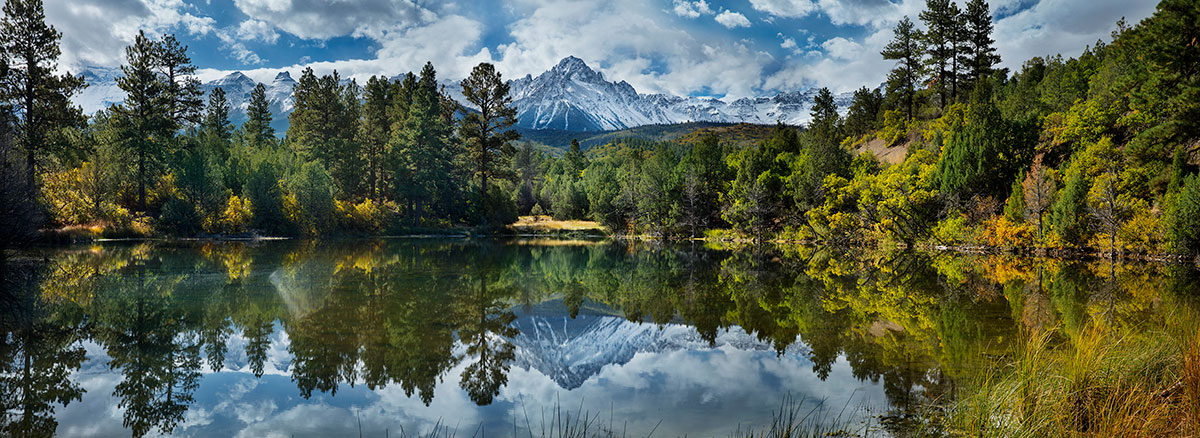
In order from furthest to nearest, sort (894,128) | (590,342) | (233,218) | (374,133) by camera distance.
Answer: (374,133) → (894,128) → (233,218) → (590,342)

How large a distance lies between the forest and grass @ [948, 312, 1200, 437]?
25.0 meters

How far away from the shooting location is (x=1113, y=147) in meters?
30.5

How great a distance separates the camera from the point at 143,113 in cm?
4175

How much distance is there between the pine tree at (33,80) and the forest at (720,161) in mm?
102

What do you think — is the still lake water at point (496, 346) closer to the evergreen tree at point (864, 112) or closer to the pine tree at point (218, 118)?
the evergreen tree at point (864, 112)

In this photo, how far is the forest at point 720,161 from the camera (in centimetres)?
2708

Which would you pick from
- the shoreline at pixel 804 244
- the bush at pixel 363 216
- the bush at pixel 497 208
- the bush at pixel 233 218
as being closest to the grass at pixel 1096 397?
the shoreline at pixel 804 244

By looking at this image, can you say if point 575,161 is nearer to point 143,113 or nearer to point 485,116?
point 485,116

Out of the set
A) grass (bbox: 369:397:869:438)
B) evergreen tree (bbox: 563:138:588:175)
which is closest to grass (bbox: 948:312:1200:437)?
grass (bbox: 369:397:869:438)

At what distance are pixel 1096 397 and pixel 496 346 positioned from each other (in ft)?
25.9

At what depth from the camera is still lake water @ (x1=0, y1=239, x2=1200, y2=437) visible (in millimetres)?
6539

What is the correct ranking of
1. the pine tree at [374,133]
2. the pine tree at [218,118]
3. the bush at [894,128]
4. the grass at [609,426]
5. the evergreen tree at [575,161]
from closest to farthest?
the grass at [609,426] → the bush at [894,128] → the pine tree at [374,133] → the pine tree at [218,118] → the evergreen tree at [575,161]

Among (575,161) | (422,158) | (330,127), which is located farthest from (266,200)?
(575,161)

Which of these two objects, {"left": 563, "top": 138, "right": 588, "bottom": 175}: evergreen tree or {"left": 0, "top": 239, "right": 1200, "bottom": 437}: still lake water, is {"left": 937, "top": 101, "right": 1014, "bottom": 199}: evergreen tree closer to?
{"left": 0, "top": 239, "right": 1200, "bottom": 437}: still lake water
